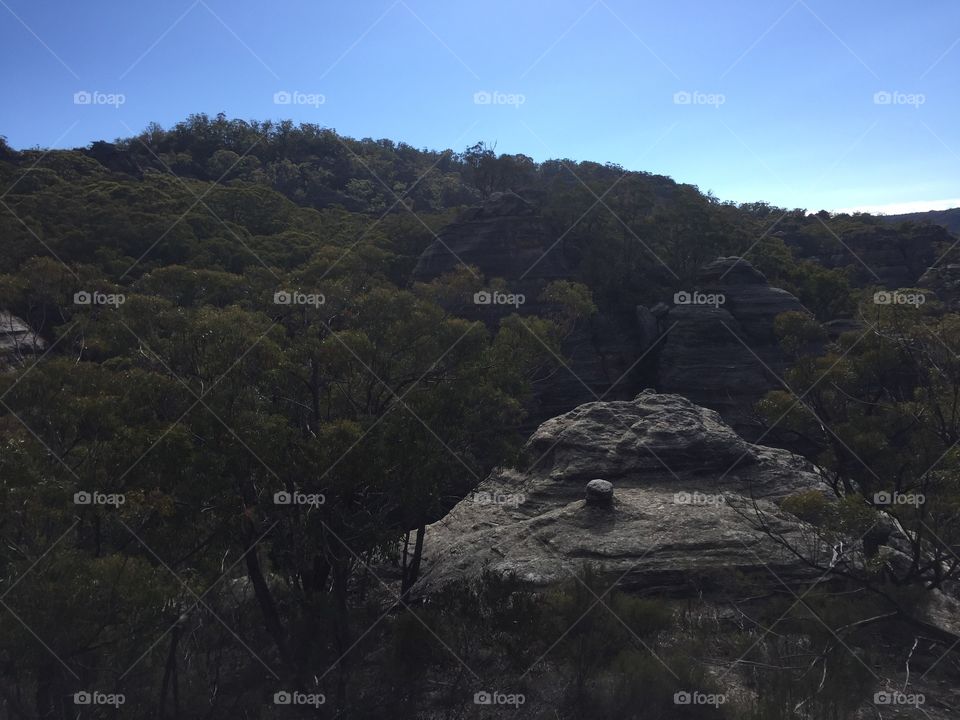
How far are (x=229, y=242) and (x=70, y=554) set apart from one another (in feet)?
121

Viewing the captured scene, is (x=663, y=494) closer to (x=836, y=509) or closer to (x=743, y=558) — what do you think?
(x=743, y=558)

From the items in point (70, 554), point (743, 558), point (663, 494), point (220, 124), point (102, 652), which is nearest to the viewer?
point (70, 554)

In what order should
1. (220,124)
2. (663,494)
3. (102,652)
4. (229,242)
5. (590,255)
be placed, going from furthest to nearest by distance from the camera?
(220,124), (229,242), (590,255), (663,494), (102,652)

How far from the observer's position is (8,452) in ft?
33.8

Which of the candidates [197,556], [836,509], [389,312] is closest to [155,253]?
[389,312]
